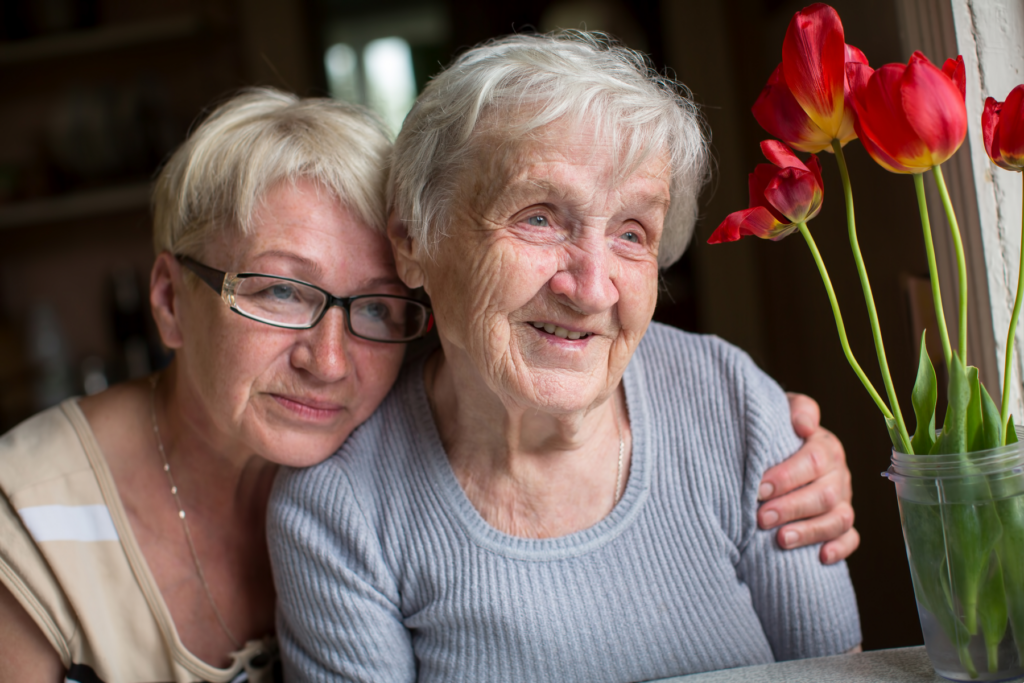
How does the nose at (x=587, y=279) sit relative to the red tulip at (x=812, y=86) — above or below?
below

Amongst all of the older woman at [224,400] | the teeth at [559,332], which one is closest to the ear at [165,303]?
the older woman at [224,400]

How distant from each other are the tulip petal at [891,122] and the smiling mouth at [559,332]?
40 centimetres

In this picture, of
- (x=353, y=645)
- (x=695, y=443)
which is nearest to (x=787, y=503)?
(x=695, y=443)

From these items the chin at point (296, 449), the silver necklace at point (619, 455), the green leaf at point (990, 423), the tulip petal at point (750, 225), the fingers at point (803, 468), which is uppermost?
the tulip petal at point (750, 225)

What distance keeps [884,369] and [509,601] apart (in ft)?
1.81

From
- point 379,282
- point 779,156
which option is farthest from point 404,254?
point 779,156

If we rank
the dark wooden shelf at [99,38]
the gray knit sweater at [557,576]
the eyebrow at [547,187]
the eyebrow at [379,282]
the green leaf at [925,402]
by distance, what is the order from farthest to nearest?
the dark wooden shelf at [99,38]
the eyebrow at [379,282]
the gray knit sweater at [557,576]
the eyebrow at [547,187]
the green leaf at [925,402]

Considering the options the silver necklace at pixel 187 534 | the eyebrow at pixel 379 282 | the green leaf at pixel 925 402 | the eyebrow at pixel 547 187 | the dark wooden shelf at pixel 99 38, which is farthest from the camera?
the dark wooden shelf at pixel 99 38

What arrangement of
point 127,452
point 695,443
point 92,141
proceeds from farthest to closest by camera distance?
point 92,141, point 127,452, point 695,443

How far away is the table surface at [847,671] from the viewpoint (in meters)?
0.86

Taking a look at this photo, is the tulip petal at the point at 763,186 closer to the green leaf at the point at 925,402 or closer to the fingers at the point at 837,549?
the green leaf at the point at 925,402

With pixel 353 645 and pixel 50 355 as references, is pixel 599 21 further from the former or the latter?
pixel 353 645

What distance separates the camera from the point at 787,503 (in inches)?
43.8

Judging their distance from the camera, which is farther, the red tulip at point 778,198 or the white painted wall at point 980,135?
the white painted wall at point 980,135
